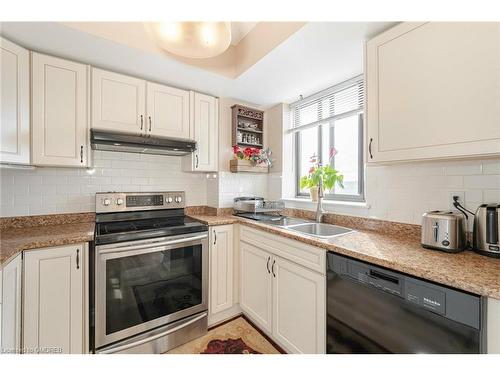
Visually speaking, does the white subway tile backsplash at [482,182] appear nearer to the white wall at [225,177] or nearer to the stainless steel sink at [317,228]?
the stainless steel sink at [317,228]

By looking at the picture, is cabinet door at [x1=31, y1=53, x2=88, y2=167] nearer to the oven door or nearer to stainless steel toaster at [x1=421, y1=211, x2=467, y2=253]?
the oven door

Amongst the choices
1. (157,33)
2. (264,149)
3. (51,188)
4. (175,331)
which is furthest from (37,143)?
(264,149)

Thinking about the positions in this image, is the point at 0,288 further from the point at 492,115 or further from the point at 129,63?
the point at 492,115

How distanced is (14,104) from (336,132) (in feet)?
8.38

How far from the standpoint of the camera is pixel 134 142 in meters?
1.81

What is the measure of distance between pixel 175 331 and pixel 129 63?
2.16 m

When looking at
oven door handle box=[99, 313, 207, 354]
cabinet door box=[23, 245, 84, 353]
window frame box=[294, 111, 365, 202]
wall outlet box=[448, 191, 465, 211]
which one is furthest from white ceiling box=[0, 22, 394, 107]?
oven door handle box=[99, 313, 207, 354]

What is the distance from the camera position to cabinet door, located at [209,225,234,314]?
6.63 feet

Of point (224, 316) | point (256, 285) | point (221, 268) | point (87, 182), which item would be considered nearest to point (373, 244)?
point (256, 285)

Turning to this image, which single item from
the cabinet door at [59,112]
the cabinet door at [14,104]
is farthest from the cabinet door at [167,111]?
the cabinet door at [14,104]

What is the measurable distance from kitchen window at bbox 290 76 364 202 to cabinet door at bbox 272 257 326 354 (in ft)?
3.23

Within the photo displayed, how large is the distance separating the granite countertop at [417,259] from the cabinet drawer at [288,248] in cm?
5

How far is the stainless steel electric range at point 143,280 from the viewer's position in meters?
1.51
